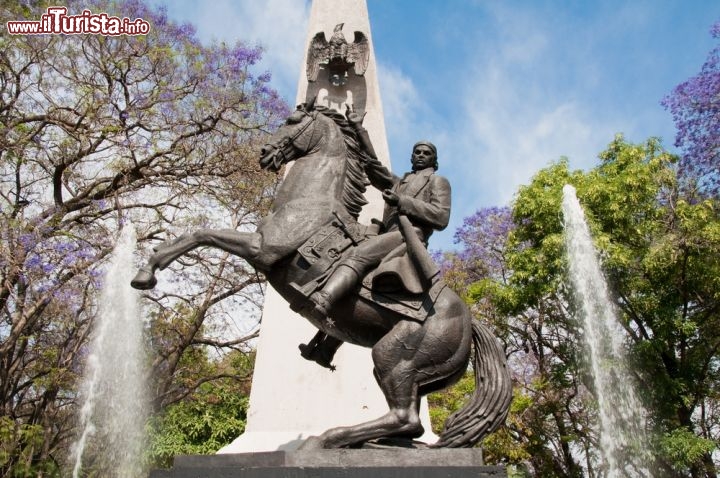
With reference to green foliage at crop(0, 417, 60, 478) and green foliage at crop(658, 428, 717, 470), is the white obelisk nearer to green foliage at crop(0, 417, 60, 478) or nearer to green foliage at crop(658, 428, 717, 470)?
green foliage at crop(0, 417, 60, 478)

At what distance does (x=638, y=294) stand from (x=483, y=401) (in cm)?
1298

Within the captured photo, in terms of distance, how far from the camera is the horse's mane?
5203mm

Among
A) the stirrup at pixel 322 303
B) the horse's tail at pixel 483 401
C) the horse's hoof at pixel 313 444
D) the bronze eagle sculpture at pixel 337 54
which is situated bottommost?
the horse's hoof at pixel 313 444

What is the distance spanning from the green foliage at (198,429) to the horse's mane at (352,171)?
8065 mm

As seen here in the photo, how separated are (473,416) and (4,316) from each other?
13.7 m

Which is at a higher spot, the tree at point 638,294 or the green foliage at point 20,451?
the tree at point 638,294

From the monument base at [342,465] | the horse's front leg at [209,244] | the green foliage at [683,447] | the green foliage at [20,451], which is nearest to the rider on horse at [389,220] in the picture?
the horse's front leg at [209,244]

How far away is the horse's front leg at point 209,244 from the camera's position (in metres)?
4.59

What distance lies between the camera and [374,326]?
4.68 meters

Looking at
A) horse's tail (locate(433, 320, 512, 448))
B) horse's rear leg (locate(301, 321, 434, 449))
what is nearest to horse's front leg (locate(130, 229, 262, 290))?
horse's rear leg (locate(301, 321, 434, 449))

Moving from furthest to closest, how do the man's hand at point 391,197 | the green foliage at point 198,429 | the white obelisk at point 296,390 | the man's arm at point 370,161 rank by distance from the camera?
1. the green foliage at point 198,429
2. the white obelisk at point 296,390
3. the man's arm at point 370,161
4. the man's hand at point 391,197

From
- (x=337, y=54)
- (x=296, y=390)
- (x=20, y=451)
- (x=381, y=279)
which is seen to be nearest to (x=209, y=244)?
(x=381, y=279)

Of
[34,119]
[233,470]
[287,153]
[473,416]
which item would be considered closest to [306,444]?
[233,470]

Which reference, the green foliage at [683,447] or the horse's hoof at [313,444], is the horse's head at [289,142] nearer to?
the horse's hoof at [313,444]
